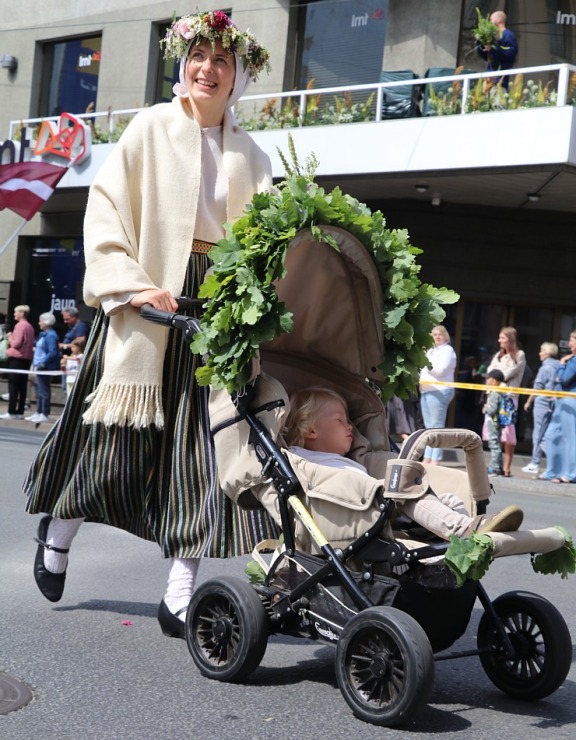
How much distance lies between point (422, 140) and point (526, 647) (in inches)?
510

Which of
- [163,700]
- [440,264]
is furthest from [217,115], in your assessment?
[440,264]

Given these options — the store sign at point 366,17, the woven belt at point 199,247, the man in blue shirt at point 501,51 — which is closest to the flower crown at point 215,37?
the woven belt at point 199,247

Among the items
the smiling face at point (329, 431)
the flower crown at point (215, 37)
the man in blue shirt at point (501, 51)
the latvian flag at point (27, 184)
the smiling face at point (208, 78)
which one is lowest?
the smiling face at point (329, 431)

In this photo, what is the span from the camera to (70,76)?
2369 centimetres

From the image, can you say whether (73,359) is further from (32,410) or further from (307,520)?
(307,520)

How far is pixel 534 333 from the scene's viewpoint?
18.8 metres

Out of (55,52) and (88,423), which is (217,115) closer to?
(88,423)

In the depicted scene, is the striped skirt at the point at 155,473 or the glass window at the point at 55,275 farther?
the glass window at the point at 55,275

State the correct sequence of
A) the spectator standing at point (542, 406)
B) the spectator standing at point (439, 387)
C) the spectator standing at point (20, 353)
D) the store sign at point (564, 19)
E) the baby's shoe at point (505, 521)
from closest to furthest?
the baby's shoe at point (505, 521), the spectator standing at point (542, 406), the spectator standing at point (439, 387), the spectator standing at point (20, 353), the store sign at point (564, 19)

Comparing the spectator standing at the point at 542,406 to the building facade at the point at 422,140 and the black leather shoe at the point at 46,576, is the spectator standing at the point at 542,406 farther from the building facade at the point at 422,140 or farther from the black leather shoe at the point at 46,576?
the black leather shoe at the point at 46,576

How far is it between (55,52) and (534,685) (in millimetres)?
22515

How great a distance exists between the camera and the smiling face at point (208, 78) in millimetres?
4750

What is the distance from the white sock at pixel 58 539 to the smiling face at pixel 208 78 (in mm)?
1869

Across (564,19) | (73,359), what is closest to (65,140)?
(73,359)
